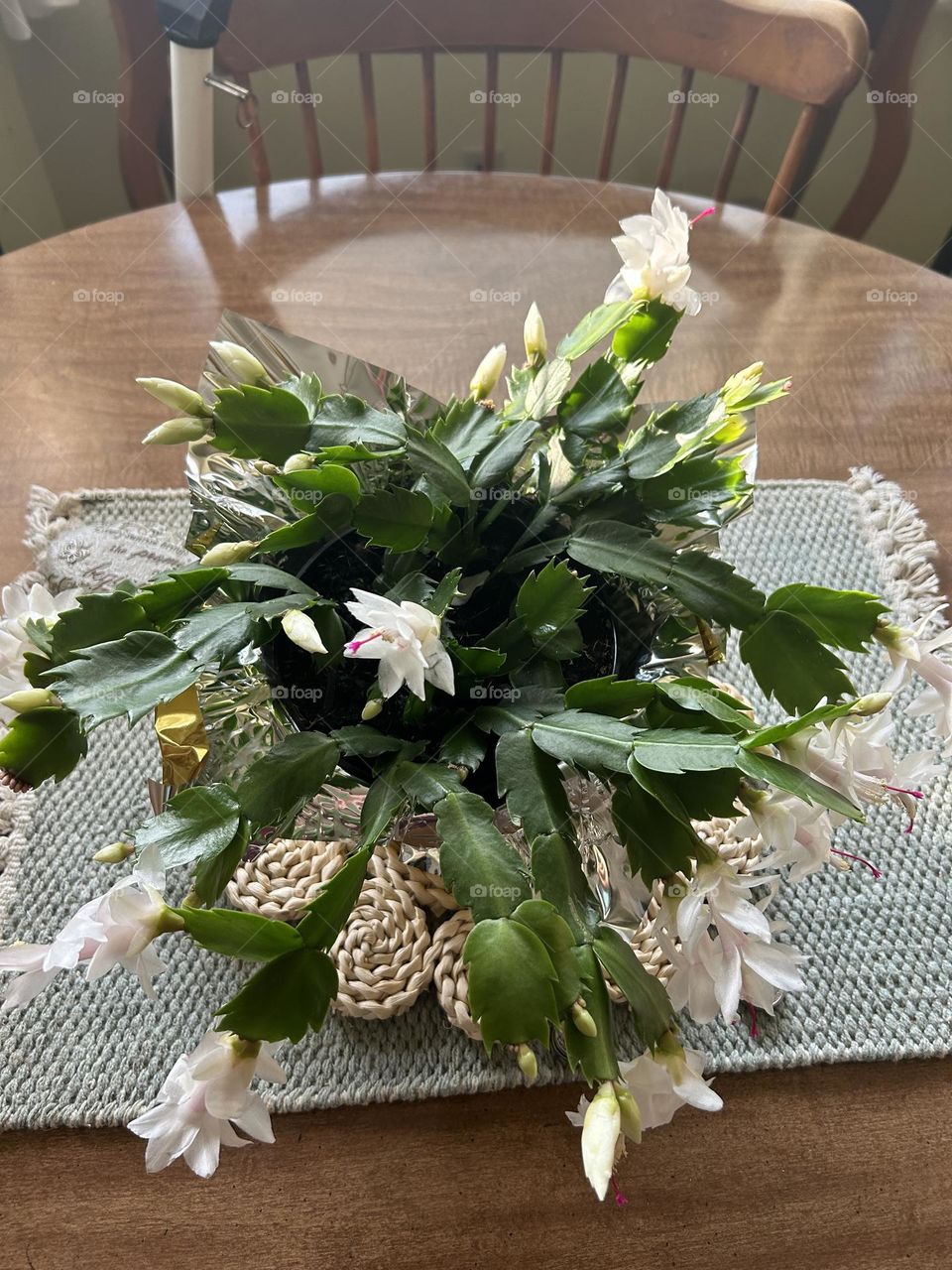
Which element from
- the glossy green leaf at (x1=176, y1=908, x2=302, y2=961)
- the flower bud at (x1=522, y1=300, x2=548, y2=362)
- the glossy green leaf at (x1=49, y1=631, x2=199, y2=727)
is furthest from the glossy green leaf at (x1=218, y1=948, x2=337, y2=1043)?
the flower bud at (x1=522, y1=300, x2=548, y2=362)

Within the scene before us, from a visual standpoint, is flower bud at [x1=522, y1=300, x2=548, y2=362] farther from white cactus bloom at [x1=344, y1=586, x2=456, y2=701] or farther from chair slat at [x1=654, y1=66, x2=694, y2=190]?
chair slat at [x1=654, y1=66, x2=694, y2=190]

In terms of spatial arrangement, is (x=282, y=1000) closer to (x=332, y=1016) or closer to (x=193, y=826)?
(x=193, y=826)

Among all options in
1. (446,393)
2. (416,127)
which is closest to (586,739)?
(446,393)

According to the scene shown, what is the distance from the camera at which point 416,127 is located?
1.67 meters

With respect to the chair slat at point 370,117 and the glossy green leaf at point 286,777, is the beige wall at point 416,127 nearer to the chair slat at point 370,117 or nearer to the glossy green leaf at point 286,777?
the chair slat at point 370,117

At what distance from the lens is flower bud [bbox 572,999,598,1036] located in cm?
33

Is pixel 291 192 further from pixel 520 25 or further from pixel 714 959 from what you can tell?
pixel 714 959

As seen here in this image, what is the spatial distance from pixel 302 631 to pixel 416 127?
5.12ft

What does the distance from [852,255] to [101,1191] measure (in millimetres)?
957

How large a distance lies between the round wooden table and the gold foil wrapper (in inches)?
7.6

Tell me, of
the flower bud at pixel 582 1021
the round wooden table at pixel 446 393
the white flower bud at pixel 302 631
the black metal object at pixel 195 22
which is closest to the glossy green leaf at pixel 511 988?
the flower bud at pixel 582 1021

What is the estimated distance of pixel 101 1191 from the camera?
48cm

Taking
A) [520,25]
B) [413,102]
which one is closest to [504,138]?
[413,102]

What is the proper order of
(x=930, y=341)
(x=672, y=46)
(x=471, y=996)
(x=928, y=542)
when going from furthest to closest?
(x=672, y=46) → (x=930, y=341) → (x=928, y=542) → (x=471, y=996)
